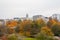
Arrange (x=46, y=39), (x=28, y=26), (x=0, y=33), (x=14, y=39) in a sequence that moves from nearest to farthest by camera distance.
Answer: (x=14, y=39) < (x=46, y=39) < (x=0, y=33) < (x=28, y=26)

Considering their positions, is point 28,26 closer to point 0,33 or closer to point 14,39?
point 0,33

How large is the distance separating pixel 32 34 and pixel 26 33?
4.63 feet

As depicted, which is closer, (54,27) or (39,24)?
(54,27)

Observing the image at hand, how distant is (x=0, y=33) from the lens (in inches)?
1503

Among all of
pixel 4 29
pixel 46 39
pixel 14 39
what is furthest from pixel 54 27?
pixel 14 39

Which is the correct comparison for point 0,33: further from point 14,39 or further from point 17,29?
point 14,39

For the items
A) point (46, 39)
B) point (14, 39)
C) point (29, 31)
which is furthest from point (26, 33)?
point (14, 39)

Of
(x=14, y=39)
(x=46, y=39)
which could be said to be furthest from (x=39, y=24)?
(x=14, y=39)

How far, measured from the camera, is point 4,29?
3922 cm

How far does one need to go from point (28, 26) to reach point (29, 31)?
1.24 meters

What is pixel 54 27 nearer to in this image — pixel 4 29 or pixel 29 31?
pixel 29 31

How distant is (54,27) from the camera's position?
1594 inches

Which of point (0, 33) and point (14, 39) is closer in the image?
point (14, 39)

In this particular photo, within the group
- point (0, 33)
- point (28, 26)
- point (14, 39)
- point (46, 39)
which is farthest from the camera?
point (28, 26)
